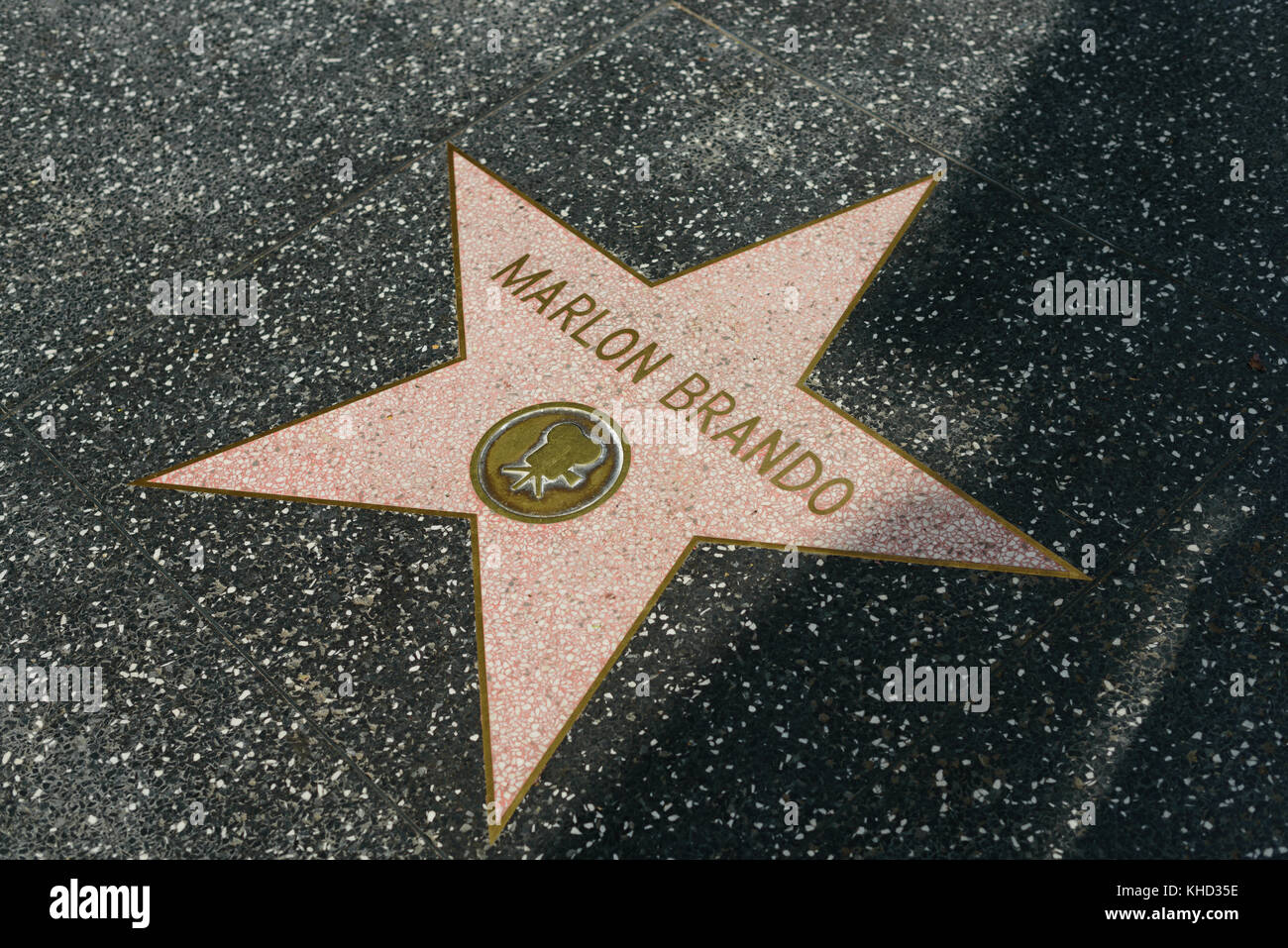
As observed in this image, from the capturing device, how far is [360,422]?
2689 millimetres

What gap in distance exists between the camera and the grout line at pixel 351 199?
2900mm

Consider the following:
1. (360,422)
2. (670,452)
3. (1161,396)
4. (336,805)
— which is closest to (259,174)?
(360,422)

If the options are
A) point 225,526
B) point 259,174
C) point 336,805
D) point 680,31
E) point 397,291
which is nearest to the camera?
point 336,805

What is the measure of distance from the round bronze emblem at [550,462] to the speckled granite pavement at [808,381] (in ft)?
0.55

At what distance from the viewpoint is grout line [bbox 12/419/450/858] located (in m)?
2.12

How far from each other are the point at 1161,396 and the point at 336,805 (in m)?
2.05
